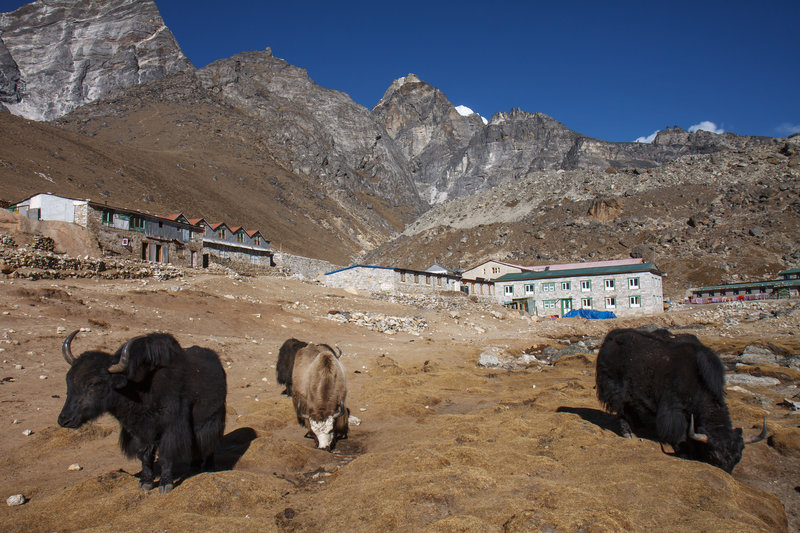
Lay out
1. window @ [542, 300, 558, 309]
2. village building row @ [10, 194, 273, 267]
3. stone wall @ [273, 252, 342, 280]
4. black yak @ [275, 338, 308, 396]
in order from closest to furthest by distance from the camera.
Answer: black yak @ [275, 338, 308, 396] < village building row @ [10, 194, 273, 267] < window @ [542, 300, 558, 309] < stone wall @ [273, 252, 342, 280]

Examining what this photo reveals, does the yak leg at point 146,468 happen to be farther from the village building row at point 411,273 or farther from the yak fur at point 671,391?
the village building row at point 411,273

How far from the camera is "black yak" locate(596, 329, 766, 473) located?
276 inches

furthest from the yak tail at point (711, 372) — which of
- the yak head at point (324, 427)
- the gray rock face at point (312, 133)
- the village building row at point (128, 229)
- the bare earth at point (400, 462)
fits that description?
the gray rock face at point (312, 133)

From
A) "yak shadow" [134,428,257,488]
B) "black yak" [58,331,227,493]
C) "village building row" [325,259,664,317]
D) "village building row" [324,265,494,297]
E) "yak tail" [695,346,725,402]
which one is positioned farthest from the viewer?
"village building row" [325,259,664,317]

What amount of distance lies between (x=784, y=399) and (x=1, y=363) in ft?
65.8

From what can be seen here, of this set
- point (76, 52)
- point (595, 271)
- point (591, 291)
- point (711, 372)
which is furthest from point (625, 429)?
point (76, 52)

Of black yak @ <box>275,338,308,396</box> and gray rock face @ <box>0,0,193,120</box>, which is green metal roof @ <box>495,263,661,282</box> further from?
gray rock face @ <box>0,0,193,120</box>

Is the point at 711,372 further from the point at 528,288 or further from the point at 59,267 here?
the point at 528,288

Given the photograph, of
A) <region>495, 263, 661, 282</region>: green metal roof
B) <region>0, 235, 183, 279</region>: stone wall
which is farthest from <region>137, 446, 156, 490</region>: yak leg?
<region>495, 263, 661, 282</region>: green metal roof

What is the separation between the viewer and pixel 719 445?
22.7 ft

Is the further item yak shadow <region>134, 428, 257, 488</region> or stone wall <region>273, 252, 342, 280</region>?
stone wall <region>273, 252, 342, 280</region>

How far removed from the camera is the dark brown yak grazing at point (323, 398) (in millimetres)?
8570

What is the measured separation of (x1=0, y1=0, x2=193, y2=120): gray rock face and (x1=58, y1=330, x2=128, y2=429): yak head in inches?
7747

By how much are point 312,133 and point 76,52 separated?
106 metres
